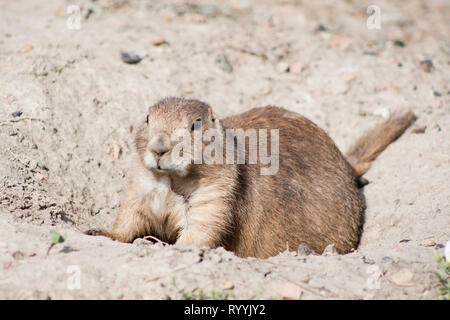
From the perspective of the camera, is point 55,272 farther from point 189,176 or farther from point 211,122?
point 211,122

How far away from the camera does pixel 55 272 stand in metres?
3.55

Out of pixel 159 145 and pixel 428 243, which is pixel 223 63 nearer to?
pixel 159 145

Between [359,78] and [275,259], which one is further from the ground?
[359,78]

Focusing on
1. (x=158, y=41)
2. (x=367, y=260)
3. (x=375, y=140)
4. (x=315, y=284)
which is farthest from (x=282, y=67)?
(x=315, y=284)

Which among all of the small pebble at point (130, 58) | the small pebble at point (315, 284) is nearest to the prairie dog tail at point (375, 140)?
the small pebble at point (315, 284)

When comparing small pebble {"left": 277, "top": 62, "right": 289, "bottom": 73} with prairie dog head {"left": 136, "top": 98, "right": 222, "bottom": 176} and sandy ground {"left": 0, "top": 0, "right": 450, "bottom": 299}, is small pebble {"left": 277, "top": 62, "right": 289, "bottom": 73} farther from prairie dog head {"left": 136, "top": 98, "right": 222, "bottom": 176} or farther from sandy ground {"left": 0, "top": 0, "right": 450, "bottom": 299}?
prairie dog head {"left": 136, "top": 98, "right": 222, "bottom": 176}

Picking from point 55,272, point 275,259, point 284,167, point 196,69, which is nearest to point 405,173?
point 284,167

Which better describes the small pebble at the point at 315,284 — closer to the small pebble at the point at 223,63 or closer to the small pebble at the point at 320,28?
the small pebble at the point at 223,63

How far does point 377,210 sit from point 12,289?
3.77 metres

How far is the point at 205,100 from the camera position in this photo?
7066 millimetres

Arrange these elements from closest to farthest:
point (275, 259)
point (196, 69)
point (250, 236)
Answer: point (275, 259), point (250, 236), point (196, 69)

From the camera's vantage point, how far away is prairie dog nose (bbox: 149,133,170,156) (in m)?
4.05

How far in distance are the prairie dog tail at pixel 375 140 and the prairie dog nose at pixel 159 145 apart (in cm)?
292

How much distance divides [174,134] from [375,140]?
307 centimetres
